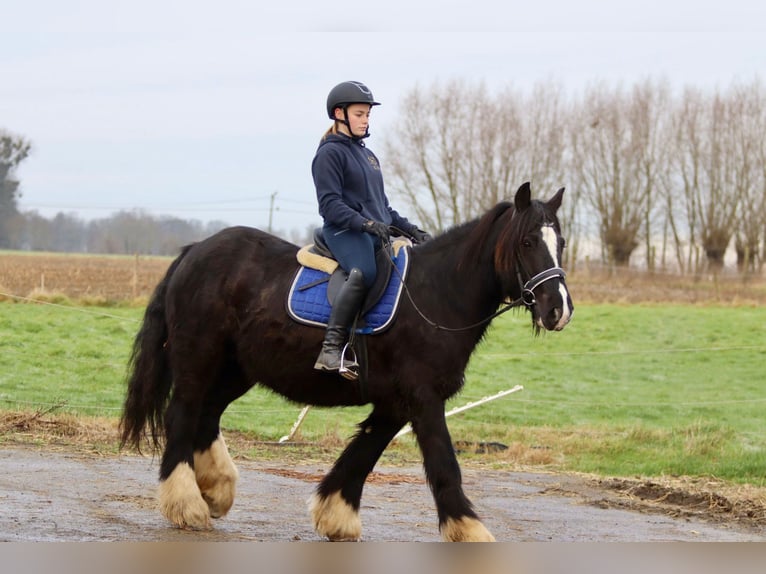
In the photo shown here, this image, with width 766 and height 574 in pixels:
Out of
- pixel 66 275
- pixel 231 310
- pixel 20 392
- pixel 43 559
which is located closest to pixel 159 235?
pixel 66 275

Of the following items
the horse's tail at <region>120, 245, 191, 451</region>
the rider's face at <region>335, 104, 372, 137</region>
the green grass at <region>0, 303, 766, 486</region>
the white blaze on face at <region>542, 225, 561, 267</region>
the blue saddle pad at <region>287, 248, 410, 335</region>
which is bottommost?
the green grass at <region>0, 303, 766, 486</region>

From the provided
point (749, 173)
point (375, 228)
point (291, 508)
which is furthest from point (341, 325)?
point (749, 173)

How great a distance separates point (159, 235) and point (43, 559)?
91.5 ft

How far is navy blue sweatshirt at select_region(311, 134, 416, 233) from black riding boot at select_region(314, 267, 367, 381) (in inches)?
15.3

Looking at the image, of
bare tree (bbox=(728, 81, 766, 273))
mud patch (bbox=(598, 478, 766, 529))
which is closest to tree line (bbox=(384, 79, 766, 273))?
bare tree (bbox=(728, 81, 766, 273))

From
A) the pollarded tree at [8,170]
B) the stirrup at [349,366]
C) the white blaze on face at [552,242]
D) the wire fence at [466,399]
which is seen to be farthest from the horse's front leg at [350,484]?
the pollarded tree at [8,170]

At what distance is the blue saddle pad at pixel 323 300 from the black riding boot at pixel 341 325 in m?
0.12

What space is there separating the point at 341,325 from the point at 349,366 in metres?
0.27

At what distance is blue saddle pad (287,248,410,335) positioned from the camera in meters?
6.50

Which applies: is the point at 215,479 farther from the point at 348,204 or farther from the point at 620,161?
the point at 620,161

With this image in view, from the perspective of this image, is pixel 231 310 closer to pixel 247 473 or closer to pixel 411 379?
pixel 411 379

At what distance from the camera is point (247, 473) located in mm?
9281

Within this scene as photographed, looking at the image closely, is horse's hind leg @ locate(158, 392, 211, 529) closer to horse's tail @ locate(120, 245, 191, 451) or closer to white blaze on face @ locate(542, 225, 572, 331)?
horse's tail @ locate(120, 245, 191, 451)

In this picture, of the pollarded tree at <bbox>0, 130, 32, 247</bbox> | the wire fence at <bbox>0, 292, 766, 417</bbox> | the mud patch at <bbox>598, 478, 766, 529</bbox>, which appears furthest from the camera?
the pollarded tree at <bbox>0, 130, 32, 247</bbox>
